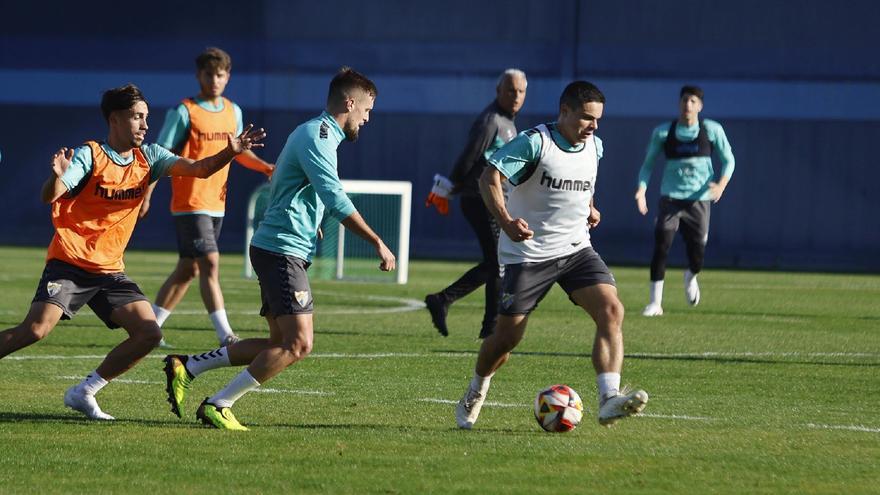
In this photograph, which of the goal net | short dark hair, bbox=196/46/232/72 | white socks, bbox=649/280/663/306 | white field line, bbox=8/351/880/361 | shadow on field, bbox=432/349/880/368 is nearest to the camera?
white field line, bbox=8/351/880/361

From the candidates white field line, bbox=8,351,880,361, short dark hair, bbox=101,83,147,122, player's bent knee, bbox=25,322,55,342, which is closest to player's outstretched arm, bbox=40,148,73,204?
short dark hair, bbox=101,83,147,122

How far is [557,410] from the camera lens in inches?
311

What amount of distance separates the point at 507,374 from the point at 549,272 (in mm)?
2441

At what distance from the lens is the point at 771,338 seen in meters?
13.7

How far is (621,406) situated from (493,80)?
2462 cm

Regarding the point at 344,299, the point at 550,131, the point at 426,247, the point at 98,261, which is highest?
the point at 550,131

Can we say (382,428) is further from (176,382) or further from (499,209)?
(499,209)

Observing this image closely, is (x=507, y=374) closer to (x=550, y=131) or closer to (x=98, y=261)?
(x=550, y=131)

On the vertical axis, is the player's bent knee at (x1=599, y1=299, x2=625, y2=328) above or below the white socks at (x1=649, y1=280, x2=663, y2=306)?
above

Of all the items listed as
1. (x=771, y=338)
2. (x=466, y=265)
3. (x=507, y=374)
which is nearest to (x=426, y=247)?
(x=466, y=265)

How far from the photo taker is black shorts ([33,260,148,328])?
26.5 feet

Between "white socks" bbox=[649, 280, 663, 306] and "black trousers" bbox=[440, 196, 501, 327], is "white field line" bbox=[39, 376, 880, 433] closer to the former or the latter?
"black trousers" bbox=[440, 196, 501, 327]

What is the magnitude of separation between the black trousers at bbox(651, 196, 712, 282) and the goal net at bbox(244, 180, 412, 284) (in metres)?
5.13

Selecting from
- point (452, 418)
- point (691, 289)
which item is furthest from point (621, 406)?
point (691, 289)
